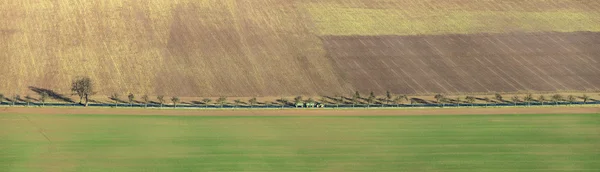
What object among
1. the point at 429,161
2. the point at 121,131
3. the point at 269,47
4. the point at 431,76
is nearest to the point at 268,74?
the point at 269,47

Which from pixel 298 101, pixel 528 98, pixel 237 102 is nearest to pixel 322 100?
pixel 298 101

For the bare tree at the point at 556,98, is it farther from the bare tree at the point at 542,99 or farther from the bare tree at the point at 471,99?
the bare tree at the point at 471,99

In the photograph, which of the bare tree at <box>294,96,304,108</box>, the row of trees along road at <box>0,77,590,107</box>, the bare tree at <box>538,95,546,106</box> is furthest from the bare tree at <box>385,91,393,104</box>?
the bare tree at <box>538,95,546,106</box>

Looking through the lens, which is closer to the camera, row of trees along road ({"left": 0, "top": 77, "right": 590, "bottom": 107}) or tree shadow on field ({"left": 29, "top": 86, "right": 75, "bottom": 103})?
row of trees along road ({"left": 0, "top": 77, "right": 590, "bottom": 107})

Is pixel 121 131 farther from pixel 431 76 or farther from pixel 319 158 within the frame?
pixel 431 76

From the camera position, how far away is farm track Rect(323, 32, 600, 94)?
10950 cm

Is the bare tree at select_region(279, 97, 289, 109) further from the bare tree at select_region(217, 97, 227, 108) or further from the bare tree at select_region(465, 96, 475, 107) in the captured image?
the bare tree at select_region(465, 96, 475, 107)

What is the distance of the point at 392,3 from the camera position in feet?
475

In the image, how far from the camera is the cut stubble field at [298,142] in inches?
3093

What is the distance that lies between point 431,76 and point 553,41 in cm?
2576

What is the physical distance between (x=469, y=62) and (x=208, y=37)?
36908 mm

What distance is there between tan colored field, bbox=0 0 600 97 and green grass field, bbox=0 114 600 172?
533 inches

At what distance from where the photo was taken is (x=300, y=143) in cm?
8506

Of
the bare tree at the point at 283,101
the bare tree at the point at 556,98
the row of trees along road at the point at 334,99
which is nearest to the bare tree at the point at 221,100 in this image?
the row of trees along road at the point at 334,99
